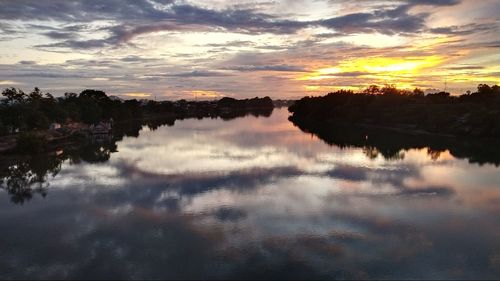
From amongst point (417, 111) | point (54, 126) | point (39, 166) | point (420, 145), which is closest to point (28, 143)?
point (39, 166)

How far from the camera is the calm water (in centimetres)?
1744

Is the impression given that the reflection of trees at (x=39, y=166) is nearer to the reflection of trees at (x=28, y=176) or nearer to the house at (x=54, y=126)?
the reflection of trees at (x=28, y=176)

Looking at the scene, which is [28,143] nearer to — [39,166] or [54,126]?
[39,166]

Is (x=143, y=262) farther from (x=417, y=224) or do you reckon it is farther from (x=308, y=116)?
(x=308, y=116)

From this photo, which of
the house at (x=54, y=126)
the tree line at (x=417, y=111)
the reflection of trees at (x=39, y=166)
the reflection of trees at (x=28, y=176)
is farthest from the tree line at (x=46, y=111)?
the tree line at (x=417, y=111)

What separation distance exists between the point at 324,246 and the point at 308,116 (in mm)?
111781

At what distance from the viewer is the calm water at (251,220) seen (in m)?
17.4

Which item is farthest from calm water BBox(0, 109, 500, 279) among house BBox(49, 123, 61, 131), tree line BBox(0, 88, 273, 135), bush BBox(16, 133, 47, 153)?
house BBox(49, 123, 61, 131)

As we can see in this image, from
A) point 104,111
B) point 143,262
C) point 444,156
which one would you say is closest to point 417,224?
point 143,262

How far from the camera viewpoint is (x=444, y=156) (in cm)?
4884

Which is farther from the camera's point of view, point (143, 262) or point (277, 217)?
point (277, 217)

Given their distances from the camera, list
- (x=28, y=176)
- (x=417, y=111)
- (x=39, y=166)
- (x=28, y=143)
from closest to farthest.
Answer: (x=28, y=176) < (x=39, y=166) < (x=28, y=143) < (x=417, y=111)

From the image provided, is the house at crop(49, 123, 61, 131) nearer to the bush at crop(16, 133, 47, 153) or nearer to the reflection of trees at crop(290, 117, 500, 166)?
the bush at crop(16, 133, 47, 153)

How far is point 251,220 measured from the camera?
23.4 meters
